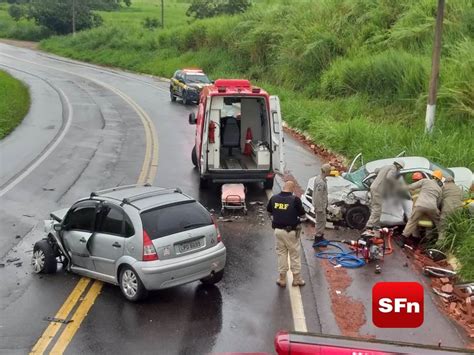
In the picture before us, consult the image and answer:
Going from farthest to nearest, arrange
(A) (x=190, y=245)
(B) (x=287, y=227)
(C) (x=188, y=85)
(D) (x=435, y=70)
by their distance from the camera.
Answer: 1. (C) (x=188, y=85)
2. (D) (x=435, y=70)
3. (B) (x=287, y=227)
4. (A) (x=190, y=245)

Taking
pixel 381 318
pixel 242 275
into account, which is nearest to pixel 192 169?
pixel 242 275

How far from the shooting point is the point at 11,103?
30.3 meters

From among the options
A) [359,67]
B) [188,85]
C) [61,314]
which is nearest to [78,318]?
[61,314]

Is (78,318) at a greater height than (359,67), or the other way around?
(359,67)

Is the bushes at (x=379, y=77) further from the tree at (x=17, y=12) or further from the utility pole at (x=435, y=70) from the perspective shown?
the tree at (x=17, y=12)

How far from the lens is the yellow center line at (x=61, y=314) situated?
7816 mm

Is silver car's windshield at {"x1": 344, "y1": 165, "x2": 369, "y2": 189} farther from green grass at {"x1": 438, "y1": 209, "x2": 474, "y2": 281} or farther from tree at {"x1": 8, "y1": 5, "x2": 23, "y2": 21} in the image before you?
tree at {"x1": 8, "y1": 5, "x2": 23, "y2": 21}

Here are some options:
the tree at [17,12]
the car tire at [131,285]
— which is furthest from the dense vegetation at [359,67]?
the tree at [17,12]

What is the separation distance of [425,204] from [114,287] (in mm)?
5783

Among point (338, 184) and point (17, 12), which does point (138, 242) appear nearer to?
point (338, 184)

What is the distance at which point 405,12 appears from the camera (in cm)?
2869

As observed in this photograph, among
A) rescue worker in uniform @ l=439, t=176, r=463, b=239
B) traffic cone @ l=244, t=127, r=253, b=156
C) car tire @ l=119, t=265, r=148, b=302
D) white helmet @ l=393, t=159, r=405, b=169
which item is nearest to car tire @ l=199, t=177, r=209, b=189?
traffic cone @ l=244, t=127, r=253, b=156

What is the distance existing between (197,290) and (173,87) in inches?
975

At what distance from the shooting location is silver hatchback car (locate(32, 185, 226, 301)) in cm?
889
